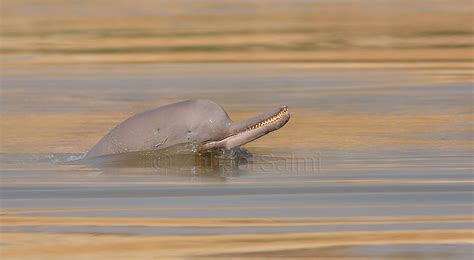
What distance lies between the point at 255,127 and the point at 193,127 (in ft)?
1.75

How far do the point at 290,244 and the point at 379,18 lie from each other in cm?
2722

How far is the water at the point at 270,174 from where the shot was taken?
10484mm

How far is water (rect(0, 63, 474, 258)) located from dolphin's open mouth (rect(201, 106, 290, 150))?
0.22 meters

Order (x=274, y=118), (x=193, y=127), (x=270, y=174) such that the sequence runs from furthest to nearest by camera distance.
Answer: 1. (x=193, y=127)
2. (x=274, y=118)
3. (x=270, y=174)

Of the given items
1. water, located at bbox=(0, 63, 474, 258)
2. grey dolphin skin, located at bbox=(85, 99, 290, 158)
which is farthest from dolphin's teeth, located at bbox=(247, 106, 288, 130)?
water, located at bbox=(0, 63, 474, 258)

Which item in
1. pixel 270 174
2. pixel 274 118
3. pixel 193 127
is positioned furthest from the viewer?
pixel 193 127

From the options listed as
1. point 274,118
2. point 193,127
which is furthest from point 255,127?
point 193,127

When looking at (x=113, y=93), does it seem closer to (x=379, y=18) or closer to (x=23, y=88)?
(x=23, y=88)

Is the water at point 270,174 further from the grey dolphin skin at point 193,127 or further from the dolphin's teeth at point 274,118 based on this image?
the dolphin's teeth at point 274,118

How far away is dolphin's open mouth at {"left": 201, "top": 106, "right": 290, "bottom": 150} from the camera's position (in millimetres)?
13203

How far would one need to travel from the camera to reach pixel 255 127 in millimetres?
13258

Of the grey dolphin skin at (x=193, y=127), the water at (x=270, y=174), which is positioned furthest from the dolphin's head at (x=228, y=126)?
the water at (x=270, y=174)

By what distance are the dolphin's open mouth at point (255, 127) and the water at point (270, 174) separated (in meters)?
0.22

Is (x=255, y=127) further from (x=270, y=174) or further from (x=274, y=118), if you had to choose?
(x=270, y=174)
